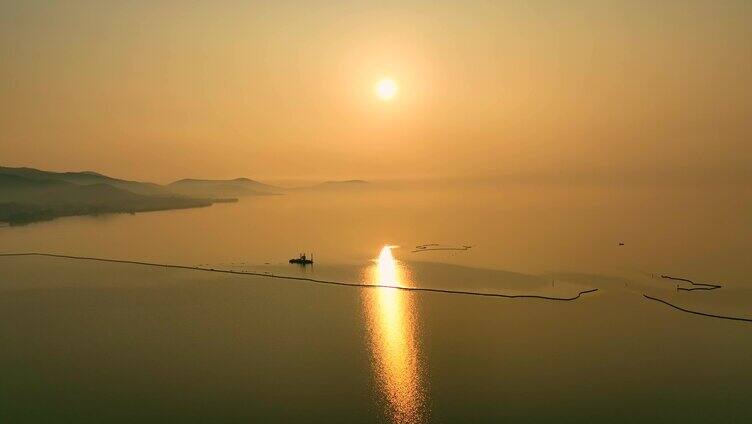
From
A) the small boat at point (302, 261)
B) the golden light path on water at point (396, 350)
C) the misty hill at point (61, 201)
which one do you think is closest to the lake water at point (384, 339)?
the golden light path on water at point (396, 350)

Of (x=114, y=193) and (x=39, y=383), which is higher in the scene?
(x=114, y=193)

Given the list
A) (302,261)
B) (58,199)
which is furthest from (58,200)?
(302,261)

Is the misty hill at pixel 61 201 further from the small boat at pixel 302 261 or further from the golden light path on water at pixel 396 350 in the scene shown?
the golden light path on water at pixel 396 350

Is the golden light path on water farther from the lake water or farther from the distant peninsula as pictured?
the distant peninsula

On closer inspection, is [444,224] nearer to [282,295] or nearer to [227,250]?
[227,250]

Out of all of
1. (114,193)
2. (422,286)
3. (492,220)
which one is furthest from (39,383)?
(114,193)

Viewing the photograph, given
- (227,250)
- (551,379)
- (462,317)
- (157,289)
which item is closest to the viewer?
(551,379)
